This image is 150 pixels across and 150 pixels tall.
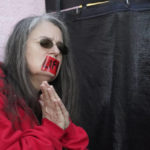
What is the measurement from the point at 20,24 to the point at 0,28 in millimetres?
509

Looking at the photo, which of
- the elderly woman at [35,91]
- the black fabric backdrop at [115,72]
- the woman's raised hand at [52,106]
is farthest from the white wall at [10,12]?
the woman's raised hand at [52,106]

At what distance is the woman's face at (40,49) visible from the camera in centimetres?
73

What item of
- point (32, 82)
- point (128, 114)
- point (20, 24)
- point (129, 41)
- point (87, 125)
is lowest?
point (87, 125)

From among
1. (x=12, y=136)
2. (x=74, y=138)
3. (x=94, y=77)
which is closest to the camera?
(x=12, y=136)

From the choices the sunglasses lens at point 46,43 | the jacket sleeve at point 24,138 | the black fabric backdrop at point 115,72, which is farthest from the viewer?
the black fabric backdrop at point 115,72

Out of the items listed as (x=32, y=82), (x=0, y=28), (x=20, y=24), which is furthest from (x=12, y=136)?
(x=0, y=28)

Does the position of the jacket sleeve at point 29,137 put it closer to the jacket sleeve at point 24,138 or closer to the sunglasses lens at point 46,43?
the jacket sleeve at point 24,138

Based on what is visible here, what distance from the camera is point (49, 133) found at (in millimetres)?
576

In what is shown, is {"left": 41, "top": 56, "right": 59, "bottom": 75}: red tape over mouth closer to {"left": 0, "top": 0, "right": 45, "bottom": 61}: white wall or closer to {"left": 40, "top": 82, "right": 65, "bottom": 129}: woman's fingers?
{"left": 40, "top": 82, "right": 65, "bottom": 129}: woman's fingers

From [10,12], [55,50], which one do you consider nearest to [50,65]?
[55,50]

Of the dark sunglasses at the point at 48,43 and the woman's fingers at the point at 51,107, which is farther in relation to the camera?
the dark sunglasses at the point at 48,43

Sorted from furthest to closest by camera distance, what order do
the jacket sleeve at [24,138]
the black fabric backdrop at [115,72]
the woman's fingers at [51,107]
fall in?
the black fabric backdrop at [115,72] < the woman's fingers at [51,107] < the jacket sleeve at [24,138]

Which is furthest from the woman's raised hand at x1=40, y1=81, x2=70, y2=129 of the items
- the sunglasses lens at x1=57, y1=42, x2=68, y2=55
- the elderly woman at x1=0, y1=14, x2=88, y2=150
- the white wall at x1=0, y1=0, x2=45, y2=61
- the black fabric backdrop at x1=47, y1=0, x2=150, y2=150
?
the white wall at x1=0, y1=0, x2=45, y2=61

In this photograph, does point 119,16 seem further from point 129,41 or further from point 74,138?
point 74,138
